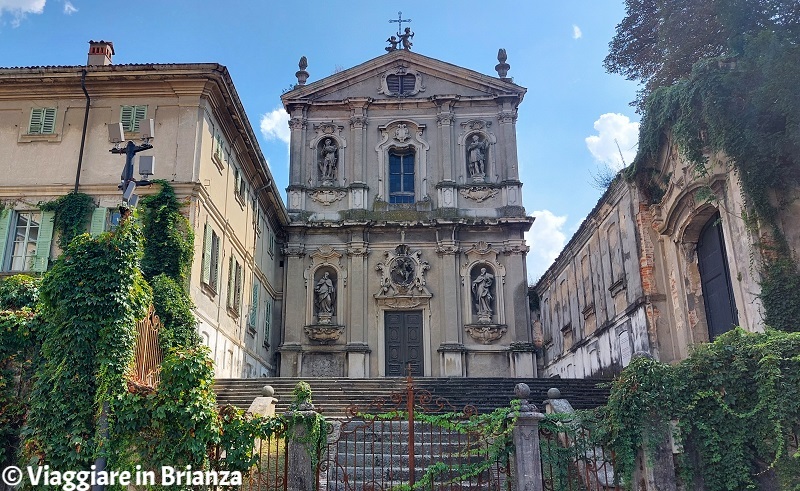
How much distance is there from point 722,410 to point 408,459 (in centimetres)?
460

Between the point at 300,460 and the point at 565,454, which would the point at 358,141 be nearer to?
the point at 300,460

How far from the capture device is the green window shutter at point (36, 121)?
18.3 m

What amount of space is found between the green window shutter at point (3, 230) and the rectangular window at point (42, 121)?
7.85 ft

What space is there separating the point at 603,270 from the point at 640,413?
14170 millimetres

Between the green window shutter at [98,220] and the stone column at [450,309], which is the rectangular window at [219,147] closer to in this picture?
the green window shutter at [98,220]

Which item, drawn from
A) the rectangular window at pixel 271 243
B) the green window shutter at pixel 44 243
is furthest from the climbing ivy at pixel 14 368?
the rectangular window at pixel 271 243

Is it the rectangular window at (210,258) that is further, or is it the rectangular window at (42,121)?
the rectangular window at (42,121)

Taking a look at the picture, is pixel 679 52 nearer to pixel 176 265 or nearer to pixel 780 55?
pixel 780 55

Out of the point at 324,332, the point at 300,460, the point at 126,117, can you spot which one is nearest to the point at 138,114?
the point at 126,117

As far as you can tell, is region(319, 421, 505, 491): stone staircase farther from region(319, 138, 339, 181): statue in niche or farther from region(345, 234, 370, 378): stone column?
region(319, 138, 339, 181): statue in niche

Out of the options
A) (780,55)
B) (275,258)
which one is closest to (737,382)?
(780,55)

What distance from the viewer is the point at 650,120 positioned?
16.1 m

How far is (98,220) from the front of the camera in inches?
685

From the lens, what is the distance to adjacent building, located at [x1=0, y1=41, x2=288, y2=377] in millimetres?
17453
